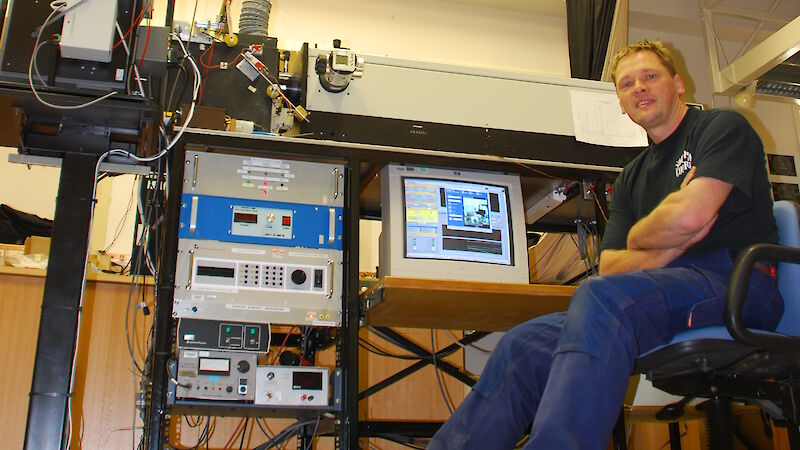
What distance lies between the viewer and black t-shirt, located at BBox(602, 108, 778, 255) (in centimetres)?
170

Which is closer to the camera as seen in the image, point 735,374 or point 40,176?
point 735,374

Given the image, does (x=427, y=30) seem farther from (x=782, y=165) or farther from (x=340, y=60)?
(x=340, y=60)

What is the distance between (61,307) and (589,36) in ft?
12.2

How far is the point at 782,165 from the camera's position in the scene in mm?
5453

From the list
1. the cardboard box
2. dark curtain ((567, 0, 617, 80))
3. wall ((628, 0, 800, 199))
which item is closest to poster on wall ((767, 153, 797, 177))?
wall ((628, 0, 800, 199))

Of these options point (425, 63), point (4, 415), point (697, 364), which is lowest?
point (4, 415)

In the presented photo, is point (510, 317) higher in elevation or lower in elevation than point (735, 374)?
higher

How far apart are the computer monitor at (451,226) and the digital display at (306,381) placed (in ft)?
1.31

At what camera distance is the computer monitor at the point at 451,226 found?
2312 mm

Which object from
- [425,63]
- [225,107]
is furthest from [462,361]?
[225,107]

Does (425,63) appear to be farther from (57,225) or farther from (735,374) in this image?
(735,374)

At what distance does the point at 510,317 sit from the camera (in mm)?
2494

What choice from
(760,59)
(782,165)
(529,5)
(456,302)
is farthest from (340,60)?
(782,165)

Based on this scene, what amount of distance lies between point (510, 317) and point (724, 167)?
99cm
